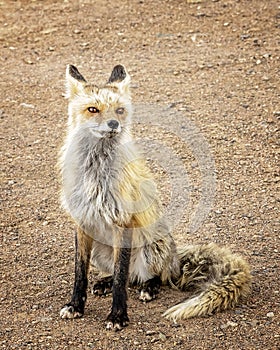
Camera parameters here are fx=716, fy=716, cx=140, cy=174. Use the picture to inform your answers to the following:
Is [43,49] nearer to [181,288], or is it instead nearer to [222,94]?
[222,94]

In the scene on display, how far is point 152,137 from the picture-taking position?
395 inches

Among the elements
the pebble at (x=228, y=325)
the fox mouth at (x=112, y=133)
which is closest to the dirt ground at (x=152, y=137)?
the pebble at (x=228, y=325)

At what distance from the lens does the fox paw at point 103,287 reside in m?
6.79

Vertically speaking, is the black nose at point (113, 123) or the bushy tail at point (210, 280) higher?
the black nose at point (113, 123)

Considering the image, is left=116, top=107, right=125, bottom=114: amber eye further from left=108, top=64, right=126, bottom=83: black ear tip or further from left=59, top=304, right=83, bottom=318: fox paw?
left=59, top=304, right=83, bottom=318: fox paw

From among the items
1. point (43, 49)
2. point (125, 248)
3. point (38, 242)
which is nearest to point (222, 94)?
point (43, 49)

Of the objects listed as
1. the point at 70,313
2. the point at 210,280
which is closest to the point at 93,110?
the point at 70,313

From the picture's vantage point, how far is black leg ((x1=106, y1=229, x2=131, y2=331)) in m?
6.12

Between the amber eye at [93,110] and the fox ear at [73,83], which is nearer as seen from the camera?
the amber eye at [93,110]

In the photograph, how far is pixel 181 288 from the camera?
22.2ft

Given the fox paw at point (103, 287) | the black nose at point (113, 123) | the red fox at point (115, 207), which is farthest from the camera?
the fox paw at point (103, 287)

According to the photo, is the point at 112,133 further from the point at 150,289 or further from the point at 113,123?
the point at 150,289

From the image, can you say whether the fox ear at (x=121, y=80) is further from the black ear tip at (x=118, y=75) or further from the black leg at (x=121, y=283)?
the black leg at (x=121, y=283)

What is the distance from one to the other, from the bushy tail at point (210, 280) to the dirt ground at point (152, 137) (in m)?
0.11
